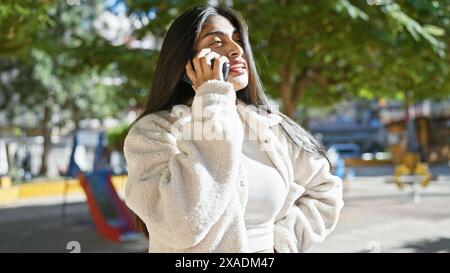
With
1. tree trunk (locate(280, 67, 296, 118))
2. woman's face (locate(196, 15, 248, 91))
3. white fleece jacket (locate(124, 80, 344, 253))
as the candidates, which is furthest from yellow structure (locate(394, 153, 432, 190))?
woman's face (locate(196, 15, 248, 91))

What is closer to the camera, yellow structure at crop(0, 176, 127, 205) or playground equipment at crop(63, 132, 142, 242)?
playground equipment at crop(63, 132, 142, 242)

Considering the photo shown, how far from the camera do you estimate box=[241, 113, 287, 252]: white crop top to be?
150cm

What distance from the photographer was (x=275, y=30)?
25.5 ft

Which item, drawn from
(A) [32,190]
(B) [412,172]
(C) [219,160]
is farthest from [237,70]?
(A) [32,190]

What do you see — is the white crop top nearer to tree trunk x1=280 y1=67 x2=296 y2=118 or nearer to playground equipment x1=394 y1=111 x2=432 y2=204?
tree trunk x1=280 y1=67 x2=296 y2=118

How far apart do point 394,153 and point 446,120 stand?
3.69 meters

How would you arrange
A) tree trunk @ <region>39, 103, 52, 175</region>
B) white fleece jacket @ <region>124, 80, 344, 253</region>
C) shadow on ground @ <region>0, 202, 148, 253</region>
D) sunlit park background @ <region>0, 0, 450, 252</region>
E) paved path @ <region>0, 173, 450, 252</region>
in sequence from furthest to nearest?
tree trunk @ <region>39, 103, 52, 175</region> < shadow on ground @ <region>0, 202, 148, 253</region> < paved path @ <region>0, 173, 450, 252</region> < sunlit park background @ <region>0, 0, 450, 252</region> < white fleece jacket @ <region>124, 80, 344, 253</region>

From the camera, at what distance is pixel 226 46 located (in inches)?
61.6

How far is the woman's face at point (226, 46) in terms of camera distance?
155cm

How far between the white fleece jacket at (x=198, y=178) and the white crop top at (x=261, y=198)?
4 centimetres

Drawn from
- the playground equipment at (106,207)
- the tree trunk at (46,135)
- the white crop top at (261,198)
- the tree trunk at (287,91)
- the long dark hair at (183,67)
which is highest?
the long dark hair at (183,67)

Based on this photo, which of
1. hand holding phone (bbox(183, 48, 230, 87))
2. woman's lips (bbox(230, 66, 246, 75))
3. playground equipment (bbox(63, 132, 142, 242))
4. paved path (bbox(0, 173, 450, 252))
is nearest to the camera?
hand holding phone (bbox(183, 48, 230, 87))

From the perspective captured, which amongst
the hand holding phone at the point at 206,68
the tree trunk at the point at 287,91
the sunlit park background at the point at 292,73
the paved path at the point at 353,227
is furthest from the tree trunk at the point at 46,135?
the hand holding phone at the point at 206,68

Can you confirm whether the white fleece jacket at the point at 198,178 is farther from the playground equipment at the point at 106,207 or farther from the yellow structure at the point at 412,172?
the yellow structure at the point at 412,172
